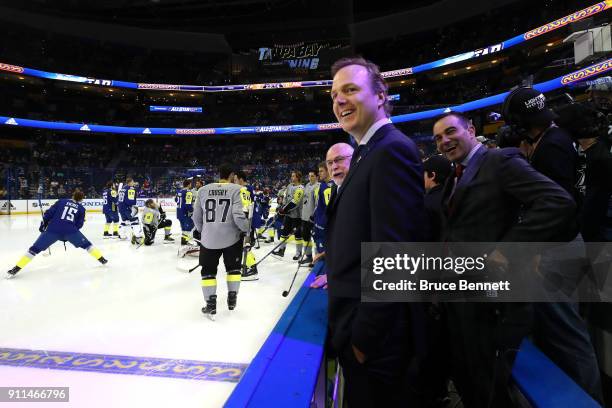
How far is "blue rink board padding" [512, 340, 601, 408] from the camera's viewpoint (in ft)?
3.93

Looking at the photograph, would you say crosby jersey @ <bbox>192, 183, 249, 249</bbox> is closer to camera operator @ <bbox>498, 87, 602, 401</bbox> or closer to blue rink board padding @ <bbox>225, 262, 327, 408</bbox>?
blue rink board padding @ <bbox>225, 262, 327, 408</bbox>

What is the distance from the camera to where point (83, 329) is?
11.6ft

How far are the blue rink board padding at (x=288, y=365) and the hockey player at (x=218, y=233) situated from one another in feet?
6.00

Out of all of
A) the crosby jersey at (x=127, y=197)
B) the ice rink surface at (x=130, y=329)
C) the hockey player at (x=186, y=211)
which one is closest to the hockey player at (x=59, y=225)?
the ice rink surface at (x=130, y=329)

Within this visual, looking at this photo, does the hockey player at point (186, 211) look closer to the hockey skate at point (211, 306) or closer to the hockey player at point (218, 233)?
the hockey player at point (218, 233)

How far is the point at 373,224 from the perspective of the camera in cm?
107

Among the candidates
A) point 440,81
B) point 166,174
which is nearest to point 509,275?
point 166,174

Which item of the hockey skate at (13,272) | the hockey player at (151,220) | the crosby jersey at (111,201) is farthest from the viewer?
the crosby jersey at (111,201)

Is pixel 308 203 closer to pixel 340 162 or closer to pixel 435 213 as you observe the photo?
pixel 340 162

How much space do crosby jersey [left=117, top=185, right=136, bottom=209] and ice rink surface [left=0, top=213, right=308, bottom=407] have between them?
3168 mm

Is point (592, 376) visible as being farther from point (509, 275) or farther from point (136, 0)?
point (136, 0)

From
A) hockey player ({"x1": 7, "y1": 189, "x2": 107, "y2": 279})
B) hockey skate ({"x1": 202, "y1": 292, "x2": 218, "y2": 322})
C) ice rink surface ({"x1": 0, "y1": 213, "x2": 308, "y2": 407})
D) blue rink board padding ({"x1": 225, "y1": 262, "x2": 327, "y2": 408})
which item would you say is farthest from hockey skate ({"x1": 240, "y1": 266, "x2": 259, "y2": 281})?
blue rink board padding ({"x1": 225, "y1": 262, "x2": 327, "y2": 408})

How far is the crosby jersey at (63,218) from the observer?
5.88m

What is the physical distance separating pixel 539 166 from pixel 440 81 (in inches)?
1166
